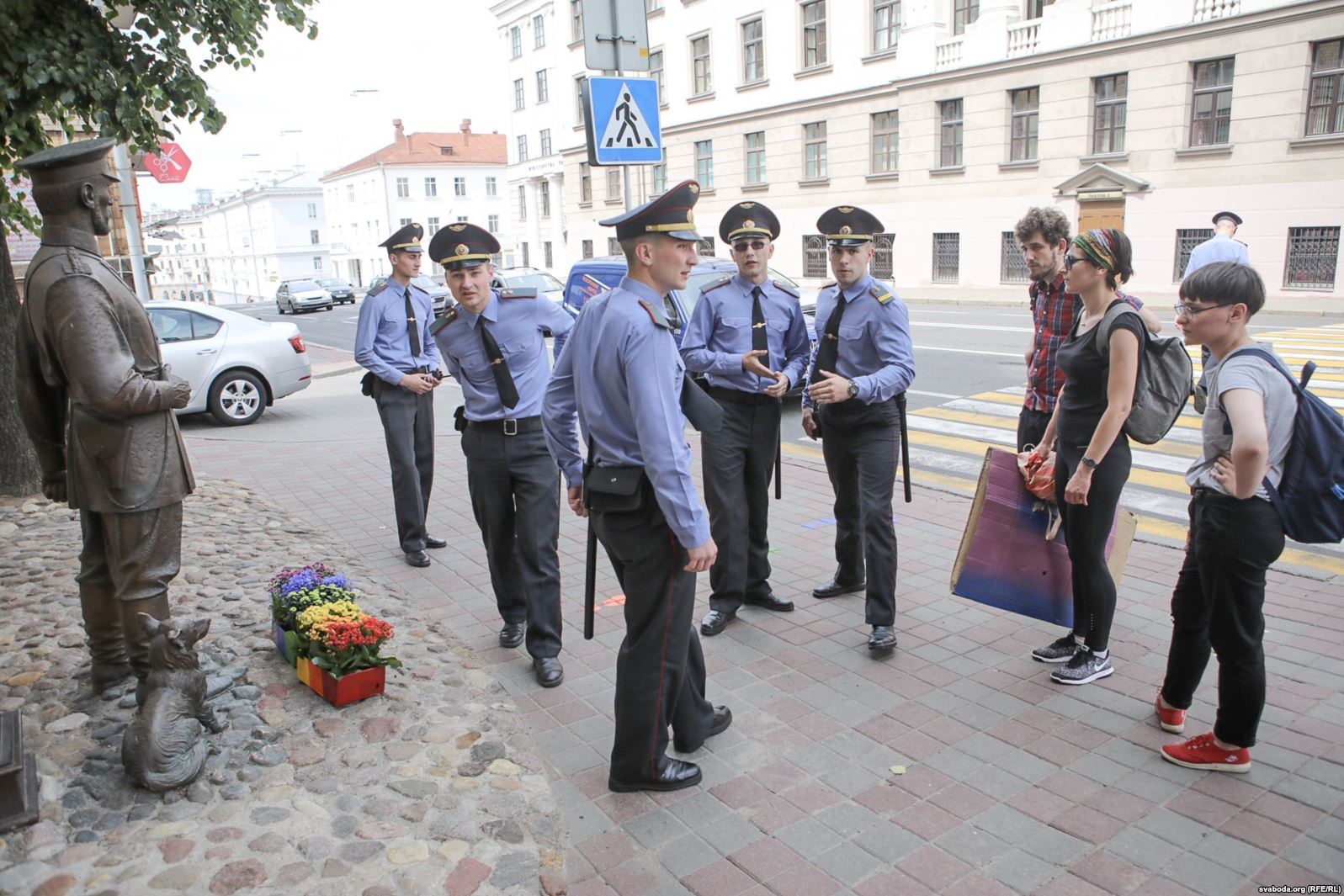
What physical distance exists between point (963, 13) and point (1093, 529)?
100ft

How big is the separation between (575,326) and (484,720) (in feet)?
5.82

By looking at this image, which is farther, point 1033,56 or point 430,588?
point 1033,56

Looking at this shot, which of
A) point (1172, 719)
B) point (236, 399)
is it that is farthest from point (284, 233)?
point (1172, 719)

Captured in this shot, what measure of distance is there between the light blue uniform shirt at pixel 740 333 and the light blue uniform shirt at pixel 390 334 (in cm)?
210

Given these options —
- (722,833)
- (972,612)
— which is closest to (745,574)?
(972,612)

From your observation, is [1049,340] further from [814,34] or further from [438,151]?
[438,151]

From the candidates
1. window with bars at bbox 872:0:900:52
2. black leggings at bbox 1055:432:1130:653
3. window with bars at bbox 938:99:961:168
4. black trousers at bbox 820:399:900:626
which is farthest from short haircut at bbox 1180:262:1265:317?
window with bars at bbox 872:0:900:52

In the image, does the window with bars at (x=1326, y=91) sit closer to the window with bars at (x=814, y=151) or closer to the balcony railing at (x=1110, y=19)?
the balcony railing at (x=1110, y=19)

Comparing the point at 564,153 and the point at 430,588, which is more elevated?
the point at 564,153

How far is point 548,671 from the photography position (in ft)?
15.0

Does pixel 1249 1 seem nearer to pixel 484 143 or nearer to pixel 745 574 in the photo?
pixel 745 574

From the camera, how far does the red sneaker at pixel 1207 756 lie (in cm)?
358

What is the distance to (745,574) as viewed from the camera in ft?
17.2

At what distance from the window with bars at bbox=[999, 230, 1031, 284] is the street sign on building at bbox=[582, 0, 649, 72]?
23.8 meters
